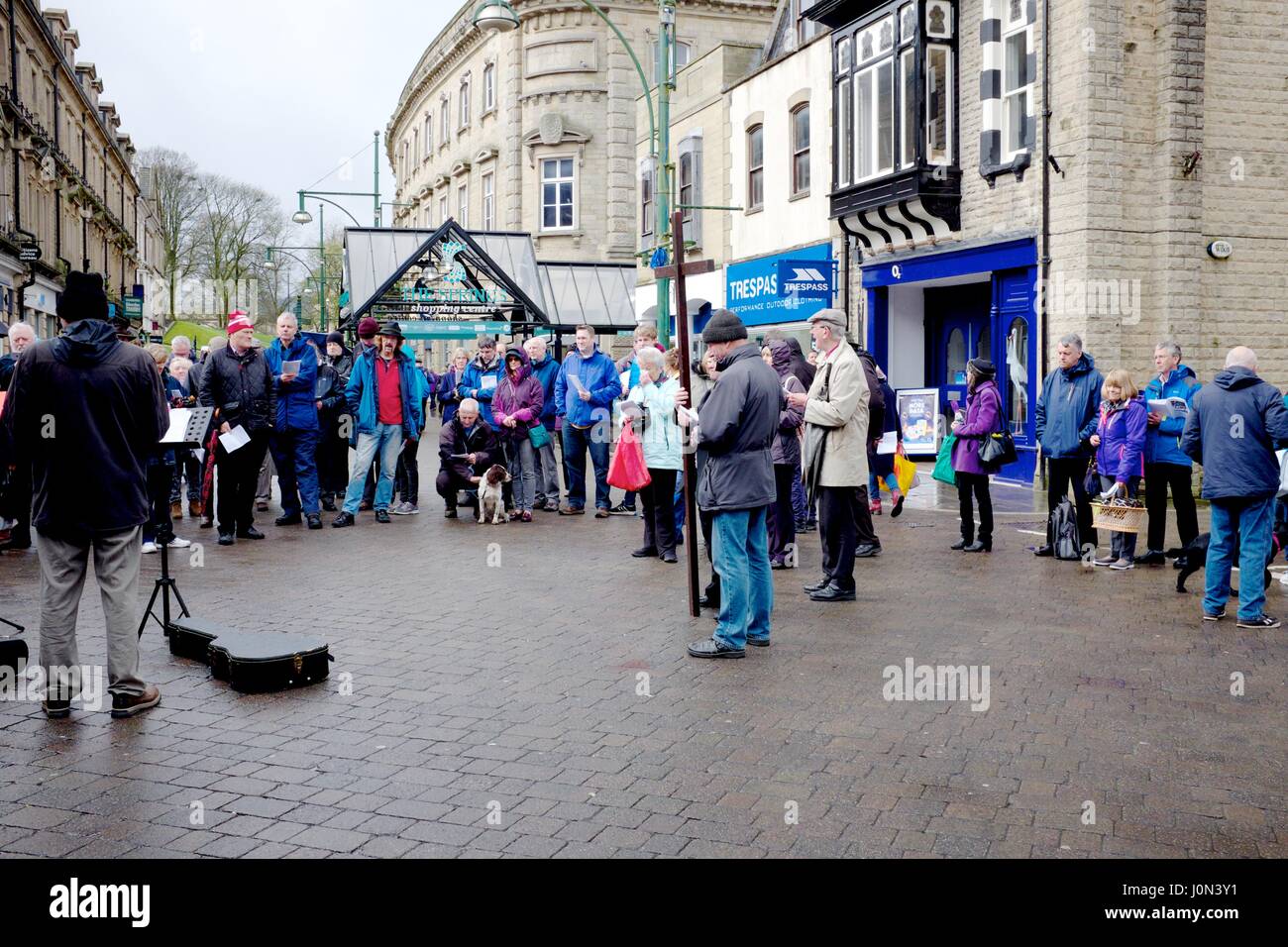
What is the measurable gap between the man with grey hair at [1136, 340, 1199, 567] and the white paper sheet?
8052 millimetres

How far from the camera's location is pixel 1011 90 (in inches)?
656

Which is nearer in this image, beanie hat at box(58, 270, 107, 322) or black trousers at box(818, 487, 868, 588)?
beanie hat at box(58, 270, 107, 322)

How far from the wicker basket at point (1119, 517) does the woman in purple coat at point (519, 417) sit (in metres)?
6.14

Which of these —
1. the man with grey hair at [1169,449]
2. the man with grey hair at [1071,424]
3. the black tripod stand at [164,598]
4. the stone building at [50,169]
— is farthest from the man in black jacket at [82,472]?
the stone building at [50,169]

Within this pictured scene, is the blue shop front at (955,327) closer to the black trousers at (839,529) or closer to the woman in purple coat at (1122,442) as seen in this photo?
the woman in purple coat at (1122,442)

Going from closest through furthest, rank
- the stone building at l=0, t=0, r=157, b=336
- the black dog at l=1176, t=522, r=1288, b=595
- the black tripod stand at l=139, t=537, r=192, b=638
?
1. the black tripod stand at l=139, t=537, r=192, b=638
2. the black dog at l=1176, t=522, r=1288, b=595
3. the stone building at l=0, t=0, r=157, b=336

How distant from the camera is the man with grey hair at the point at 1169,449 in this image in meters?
10.5

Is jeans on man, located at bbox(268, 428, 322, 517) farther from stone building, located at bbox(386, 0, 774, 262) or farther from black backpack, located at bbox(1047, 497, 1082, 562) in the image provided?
stone building, located at bbox(386, 0, 774, 262)

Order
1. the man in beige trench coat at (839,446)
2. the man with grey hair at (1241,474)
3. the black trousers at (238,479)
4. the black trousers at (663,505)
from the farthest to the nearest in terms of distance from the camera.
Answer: the black trousers at (238,479), the black trousers at (663,505), the man in beige trench coat at (839,446), the man with grey hair at (1241,474)

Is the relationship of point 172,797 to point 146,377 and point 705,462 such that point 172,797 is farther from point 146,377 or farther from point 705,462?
point 705,462

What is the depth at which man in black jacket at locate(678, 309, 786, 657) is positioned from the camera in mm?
7168

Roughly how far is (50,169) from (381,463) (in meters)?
29.1

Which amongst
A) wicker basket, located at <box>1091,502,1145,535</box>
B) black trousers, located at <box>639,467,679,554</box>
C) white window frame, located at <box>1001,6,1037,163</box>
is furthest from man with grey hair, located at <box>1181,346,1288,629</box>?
white window frame, located at <box>1001,6,1037,163</box>
